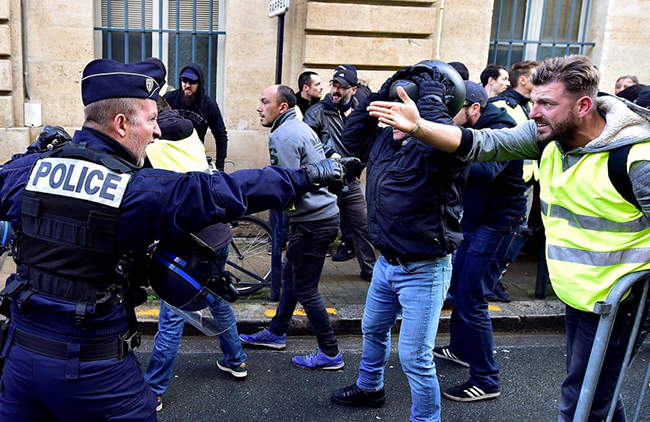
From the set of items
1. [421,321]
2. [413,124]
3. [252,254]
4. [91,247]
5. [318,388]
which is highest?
[413,124]

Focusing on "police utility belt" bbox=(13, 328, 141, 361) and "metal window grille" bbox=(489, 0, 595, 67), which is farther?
"metal window grille" bbox=(489, 0, 595, 67)

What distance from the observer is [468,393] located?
156 inches

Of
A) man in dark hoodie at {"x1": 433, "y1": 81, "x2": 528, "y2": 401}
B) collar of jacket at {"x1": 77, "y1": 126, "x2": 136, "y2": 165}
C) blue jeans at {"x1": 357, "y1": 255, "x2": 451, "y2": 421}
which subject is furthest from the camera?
man in dark hoodie at {"x1": 433, "y1": 81, "x2": 528, "y2": 401}

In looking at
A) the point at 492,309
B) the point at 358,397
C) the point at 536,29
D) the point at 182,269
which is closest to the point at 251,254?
the point at 492,309

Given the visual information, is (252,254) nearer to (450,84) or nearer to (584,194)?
(450,84)

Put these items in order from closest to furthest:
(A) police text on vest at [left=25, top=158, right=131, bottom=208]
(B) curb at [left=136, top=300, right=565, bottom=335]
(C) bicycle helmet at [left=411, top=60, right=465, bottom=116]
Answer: (A) police text on vest at [left=25, top=158, right=131, bottom=208] < (C) bicycle helmet at [left=411, top=60, right=465, bottom=116] < (B) curb at [left=136, top=300, right=565, bottom=335]

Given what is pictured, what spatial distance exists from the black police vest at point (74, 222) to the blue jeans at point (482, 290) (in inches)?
97.6

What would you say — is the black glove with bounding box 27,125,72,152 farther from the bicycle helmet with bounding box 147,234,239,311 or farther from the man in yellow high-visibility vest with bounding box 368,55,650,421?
the man in yellow high-visibility vest with bounding box 368,55,650,421

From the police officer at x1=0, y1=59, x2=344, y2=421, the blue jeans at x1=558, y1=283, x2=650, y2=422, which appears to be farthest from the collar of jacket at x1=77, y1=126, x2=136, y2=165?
the blue jeans at x1=558, y1=283, x2=650, y2=422

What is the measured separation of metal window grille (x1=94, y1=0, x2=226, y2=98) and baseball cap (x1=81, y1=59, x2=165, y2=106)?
5.53 metres

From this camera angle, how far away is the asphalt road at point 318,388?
3762mm

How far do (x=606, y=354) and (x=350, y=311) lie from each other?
9.27 ft

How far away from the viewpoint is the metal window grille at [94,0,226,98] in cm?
736

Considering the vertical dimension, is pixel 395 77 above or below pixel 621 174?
above
